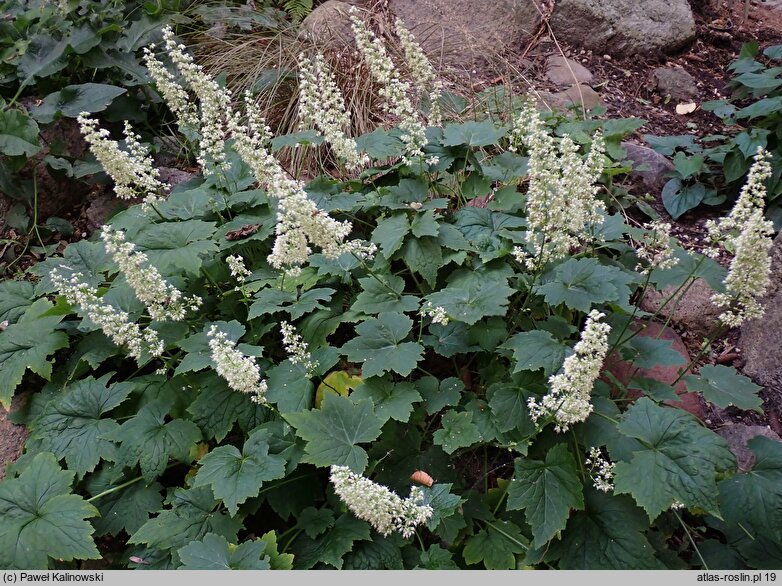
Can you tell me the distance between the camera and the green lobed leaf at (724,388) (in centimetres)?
261

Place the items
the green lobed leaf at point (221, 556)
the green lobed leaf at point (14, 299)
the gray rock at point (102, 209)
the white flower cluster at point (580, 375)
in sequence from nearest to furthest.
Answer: the white flower cluster at point (580, 375) → the green lobed leaf at point (221, 556) → the green lobed leaf at point (14, 299) → the gray rock at point (102, 209)

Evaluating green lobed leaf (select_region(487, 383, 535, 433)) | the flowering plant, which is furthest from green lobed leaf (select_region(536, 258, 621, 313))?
green lobed leaf (select_region(487, 383, 535, 433))

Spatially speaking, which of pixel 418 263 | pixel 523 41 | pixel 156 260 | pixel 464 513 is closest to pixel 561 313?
pixel 418 263

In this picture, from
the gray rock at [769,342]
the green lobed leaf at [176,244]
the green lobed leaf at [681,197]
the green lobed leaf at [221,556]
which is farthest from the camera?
the green lobed leaf at [681,197]

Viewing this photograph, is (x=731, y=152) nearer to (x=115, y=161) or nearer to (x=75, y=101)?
(x=115, y=161)

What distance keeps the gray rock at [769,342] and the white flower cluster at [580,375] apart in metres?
1.70

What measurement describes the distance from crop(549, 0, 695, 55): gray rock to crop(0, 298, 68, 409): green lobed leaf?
5.09m

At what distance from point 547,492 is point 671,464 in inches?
18.1

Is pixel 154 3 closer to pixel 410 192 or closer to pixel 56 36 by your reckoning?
pixel 56 36

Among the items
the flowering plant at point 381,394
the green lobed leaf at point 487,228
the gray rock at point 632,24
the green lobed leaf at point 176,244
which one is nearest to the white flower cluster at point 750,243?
the flowering plant at point 381,394

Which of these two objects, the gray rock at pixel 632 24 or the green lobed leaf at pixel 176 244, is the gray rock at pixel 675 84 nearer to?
the gray rock at pixel 632 24

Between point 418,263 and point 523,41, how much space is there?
12.0ft

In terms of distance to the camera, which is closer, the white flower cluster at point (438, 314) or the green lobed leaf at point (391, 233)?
the white flower cluster at point (438, 314)

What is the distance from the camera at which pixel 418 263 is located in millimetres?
3176
